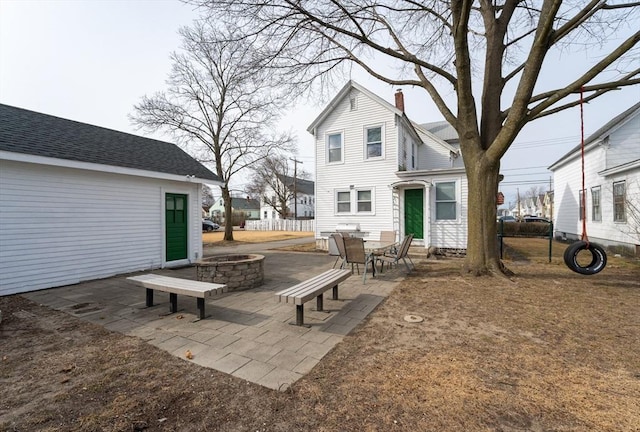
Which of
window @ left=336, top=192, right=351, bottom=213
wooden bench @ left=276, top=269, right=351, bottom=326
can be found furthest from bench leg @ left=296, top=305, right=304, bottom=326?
window @ left=336, top=192, right=351, bottom=213

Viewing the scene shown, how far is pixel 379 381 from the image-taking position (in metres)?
2.75

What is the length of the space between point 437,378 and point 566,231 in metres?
20.2

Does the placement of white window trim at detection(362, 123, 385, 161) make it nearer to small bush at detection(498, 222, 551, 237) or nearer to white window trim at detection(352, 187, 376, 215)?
white window trim at detection(352, 187, 376, 215)

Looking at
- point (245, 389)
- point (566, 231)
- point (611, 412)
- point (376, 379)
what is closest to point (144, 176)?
point (245, 389)

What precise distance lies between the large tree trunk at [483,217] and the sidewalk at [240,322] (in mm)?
1989

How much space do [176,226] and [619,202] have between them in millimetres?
17102

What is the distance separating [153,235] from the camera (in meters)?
8.83

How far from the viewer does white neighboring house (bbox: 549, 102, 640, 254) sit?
34.2 feet

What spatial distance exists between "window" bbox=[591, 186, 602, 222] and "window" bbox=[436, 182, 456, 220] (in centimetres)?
752

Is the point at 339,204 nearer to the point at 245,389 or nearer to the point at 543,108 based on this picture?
the point at 543,108

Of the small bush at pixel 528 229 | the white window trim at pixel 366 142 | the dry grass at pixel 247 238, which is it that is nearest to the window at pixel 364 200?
the white window trim at pixel 366 142

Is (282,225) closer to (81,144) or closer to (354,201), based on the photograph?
(354,201)

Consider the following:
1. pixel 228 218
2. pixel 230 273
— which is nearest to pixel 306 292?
pixel 230 273

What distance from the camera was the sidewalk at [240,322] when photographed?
317cm
